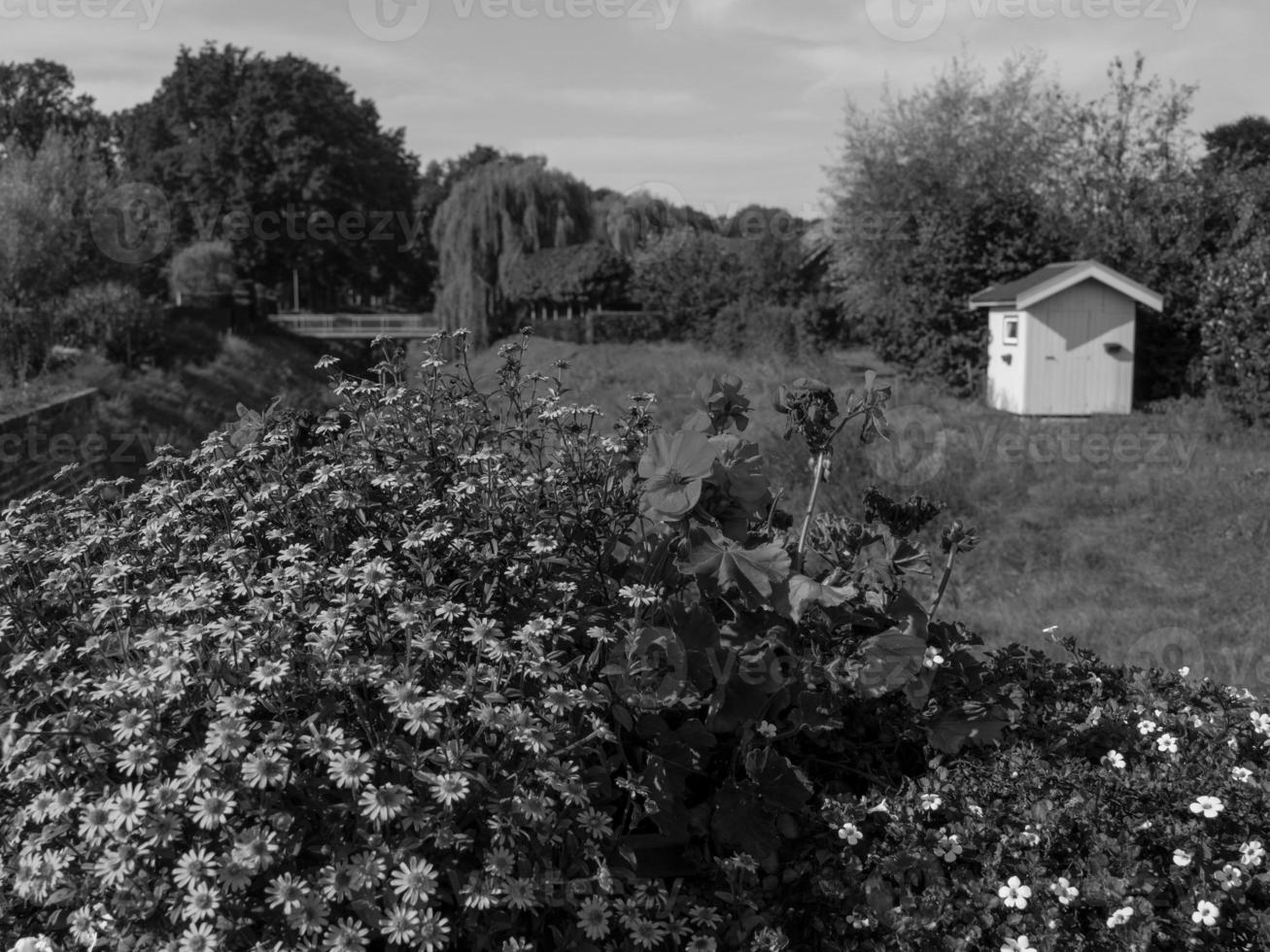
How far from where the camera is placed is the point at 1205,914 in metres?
1.93

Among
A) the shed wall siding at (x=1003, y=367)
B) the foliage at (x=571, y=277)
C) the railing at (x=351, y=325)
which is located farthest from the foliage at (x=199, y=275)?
the shed wall siding at (x=1003, y=367)

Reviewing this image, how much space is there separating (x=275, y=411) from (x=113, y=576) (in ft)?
2.35

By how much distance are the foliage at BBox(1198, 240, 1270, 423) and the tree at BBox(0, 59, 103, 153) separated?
50.3 metres

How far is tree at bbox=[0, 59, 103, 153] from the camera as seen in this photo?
165ft

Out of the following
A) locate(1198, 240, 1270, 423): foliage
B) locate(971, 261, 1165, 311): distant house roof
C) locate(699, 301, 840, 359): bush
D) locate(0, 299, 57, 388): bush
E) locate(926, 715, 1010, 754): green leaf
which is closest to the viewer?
Result: locate(926, 715, 1010, 754): green leaf

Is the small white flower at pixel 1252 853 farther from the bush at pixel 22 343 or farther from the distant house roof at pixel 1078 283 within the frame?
the bush at pixel 22 343

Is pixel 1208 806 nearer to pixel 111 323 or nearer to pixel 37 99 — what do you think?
pixel 111 323

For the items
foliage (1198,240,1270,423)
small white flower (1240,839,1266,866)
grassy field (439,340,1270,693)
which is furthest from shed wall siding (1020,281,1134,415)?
small white flower (1240,839,1266,866)

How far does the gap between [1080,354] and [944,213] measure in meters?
4.03

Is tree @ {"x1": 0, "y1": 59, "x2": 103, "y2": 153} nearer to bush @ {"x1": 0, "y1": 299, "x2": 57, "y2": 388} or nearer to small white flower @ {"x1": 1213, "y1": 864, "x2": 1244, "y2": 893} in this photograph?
bush @ {"x1": 0, "y1": 299, "x2": 57, "y2": 388}

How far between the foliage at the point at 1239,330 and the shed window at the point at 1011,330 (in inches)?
88.0

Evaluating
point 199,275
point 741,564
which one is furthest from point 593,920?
point 199,275

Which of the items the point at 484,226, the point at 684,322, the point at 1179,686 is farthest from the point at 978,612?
the point at 484,226

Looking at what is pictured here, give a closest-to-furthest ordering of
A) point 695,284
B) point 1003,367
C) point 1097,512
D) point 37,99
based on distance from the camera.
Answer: point 1097,512 < point 1003,367 < point 695,284 < point 37,99
